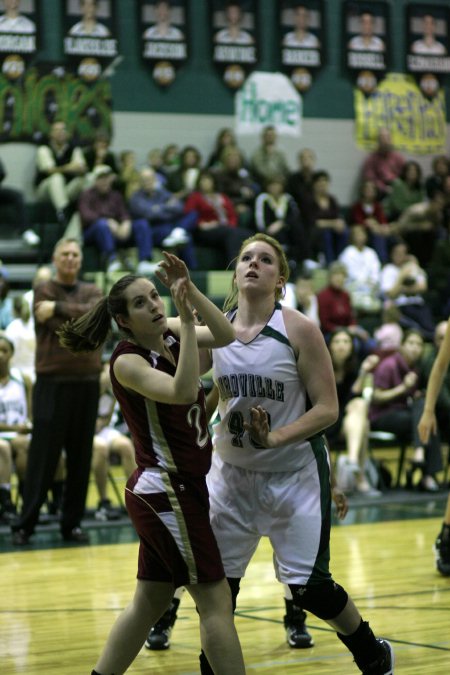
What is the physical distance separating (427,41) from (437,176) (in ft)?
7.91

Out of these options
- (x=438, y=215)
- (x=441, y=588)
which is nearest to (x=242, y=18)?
(x=438, y=215)

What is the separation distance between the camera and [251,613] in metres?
5.98

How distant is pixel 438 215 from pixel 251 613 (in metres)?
10.8

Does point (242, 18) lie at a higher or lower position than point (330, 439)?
higher

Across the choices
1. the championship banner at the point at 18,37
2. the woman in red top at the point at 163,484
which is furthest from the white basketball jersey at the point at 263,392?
the championship banner at the point at 18,37

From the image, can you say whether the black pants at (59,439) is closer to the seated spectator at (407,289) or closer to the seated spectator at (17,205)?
the seated spectator at (17,205)

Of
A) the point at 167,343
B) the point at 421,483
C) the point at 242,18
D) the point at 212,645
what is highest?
the point at 242,18

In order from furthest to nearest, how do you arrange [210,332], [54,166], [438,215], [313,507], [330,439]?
[438,215] → [54,166] → [330,439] → [313,507] → [210,332]

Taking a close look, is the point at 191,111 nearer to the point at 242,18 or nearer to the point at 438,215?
the point at 242,18

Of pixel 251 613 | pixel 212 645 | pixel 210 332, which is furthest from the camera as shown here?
pixel 251 613

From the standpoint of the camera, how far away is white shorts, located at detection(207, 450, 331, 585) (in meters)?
4.33

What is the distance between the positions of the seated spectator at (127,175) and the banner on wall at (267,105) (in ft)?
8.57

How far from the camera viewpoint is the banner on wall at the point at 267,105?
16766mm

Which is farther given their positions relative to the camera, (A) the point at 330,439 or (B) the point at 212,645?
(A) the point at 330,439
